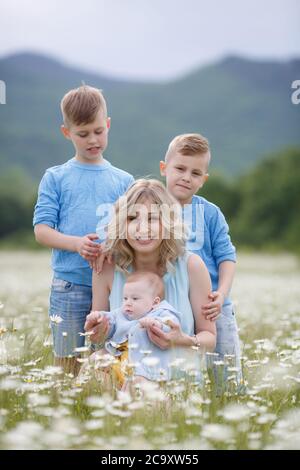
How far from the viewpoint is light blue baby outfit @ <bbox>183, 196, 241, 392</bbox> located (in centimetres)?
493

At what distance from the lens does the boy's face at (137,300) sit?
419cm

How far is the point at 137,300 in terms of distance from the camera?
13.8ft

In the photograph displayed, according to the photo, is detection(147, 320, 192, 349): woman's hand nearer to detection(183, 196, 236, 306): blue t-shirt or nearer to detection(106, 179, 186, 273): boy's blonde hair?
detection(106, 179, 186, 273): boy's blonde hair

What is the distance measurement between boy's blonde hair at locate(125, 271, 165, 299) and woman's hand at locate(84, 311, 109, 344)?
0.34 metres

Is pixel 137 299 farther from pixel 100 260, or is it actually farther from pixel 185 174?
pixel 185 174

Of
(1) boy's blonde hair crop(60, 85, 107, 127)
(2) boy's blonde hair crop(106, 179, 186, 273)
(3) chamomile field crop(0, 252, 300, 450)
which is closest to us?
(3) chamomile field crop(0, 252, 300, 450)

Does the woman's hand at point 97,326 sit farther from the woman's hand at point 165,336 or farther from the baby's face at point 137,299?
the woman's hand at point 165,336

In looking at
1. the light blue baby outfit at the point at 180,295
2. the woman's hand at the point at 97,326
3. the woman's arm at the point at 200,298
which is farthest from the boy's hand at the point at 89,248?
the woman's arm at the point at 200,298

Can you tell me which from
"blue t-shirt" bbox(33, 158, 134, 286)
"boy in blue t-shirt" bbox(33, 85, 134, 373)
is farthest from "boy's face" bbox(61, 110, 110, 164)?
"blue t-shirt" bbox(33, 158, 134, 286)

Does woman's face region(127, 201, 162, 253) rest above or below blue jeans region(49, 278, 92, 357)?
above

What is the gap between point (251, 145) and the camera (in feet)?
199

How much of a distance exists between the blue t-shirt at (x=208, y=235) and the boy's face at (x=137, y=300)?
82 centimetres
